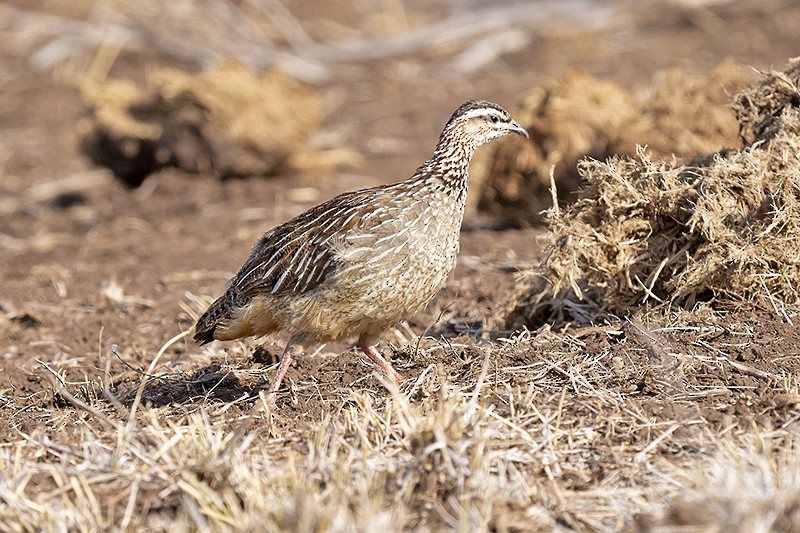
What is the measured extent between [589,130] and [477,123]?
13.8ft

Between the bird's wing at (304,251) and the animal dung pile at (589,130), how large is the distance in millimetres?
3929

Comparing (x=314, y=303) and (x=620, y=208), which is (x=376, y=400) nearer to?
(x=314, y=303)

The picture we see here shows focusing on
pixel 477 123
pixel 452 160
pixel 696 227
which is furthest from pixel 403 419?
pixel 696 227

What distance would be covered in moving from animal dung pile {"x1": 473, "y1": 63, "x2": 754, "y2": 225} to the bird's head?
325 centimetres

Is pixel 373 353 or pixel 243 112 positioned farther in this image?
pixel 243 112

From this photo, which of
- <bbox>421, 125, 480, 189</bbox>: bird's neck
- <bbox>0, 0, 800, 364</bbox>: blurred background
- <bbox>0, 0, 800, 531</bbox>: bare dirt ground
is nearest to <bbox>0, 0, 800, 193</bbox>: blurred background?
<bbox>0, 0, 800, 364</bbox>: blurred background

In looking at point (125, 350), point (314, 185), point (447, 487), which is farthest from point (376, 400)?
point (314, 185)

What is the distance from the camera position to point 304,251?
20.3 feet

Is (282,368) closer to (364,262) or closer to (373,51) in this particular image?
(364,262)

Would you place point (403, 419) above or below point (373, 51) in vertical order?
above

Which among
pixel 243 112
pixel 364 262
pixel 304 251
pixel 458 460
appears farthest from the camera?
pixel 243 112

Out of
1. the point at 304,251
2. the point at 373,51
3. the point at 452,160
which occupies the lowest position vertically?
the point at 373,51

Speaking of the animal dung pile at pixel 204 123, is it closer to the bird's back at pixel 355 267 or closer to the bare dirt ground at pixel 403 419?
the bare dirt ground at pixel 403 419

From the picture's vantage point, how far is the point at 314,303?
5.99m
